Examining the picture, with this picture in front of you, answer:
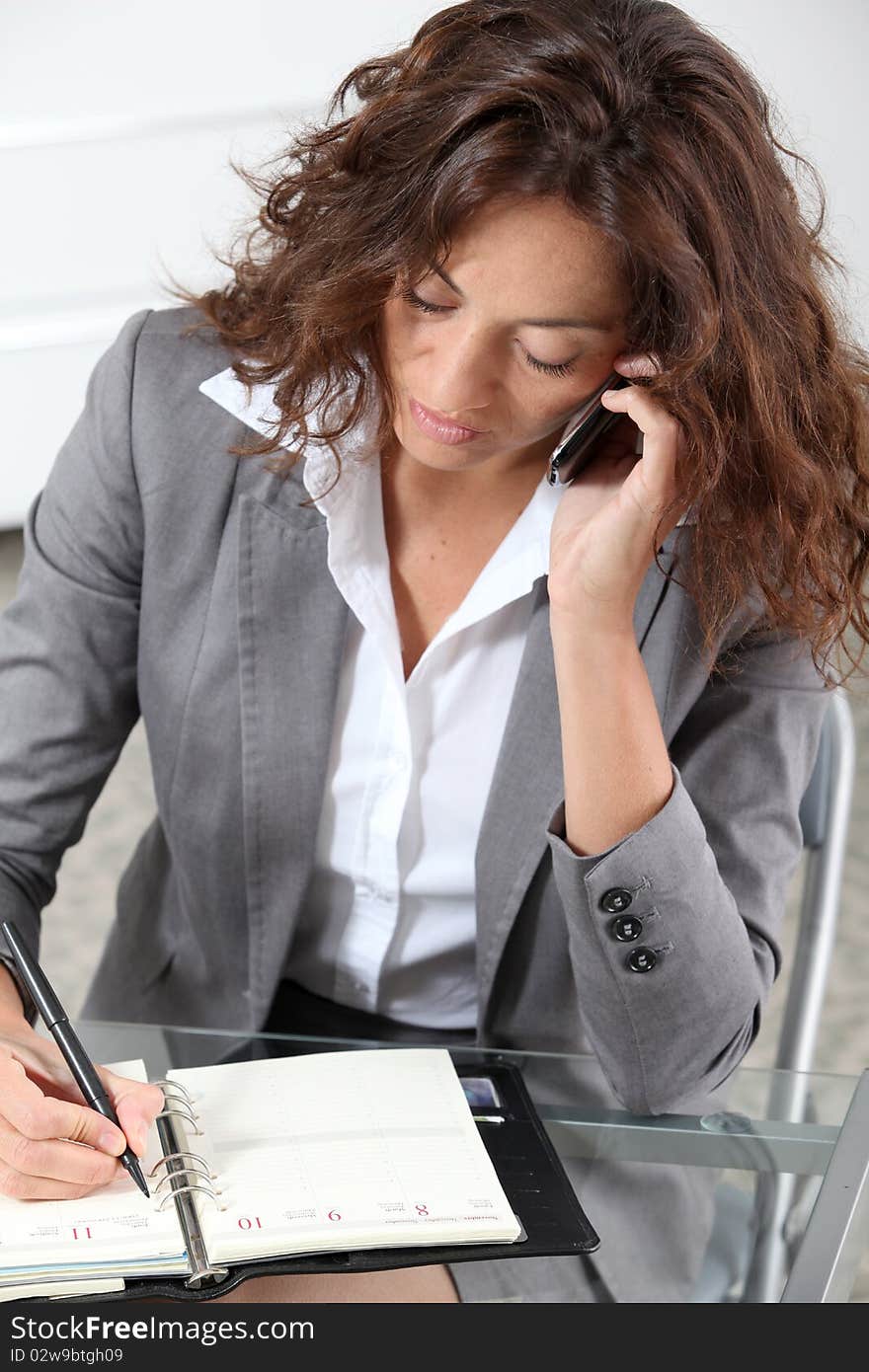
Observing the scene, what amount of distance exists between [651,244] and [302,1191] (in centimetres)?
64

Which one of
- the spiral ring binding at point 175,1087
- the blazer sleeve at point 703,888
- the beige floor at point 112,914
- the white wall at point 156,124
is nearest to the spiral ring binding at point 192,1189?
the spiral ring binding at point 175,1087

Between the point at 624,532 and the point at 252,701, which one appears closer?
the point at 624,532

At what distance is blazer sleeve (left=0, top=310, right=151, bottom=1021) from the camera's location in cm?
122

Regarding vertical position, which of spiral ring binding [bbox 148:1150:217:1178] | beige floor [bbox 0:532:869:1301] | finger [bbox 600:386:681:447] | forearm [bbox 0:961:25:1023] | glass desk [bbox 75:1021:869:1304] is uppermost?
finger [bbox 600:386:681:447]

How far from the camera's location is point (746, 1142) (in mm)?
1062

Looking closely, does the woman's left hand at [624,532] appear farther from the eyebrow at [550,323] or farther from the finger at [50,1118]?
the finger at [50,1118]

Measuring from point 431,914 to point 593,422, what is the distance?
0.47 meters

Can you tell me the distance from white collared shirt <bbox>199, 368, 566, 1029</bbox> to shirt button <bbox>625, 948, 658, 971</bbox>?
0.22 metres

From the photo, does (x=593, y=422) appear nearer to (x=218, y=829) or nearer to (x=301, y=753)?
(x=301, y=753)

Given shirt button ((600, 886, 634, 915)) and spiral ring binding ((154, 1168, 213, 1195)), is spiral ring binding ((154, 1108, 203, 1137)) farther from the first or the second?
shirt button ((600, 886, 634, 915))

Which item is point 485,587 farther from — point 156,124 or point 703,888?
point 156,124

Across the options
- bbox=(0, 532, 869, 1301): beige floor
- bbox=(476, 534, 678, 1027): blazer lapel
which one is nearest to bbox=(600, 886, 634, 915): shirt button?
bbox=(476, 534, 678, 1027): blazer lapel

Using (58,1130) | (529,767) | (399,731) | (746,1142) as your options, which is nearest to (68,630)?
(399,731)

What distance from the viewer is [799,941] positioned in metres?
1.51
